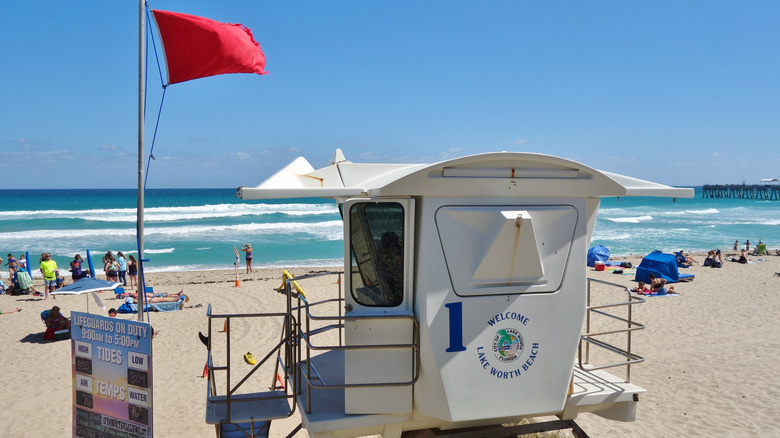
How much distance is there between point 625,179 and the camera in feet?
18.8

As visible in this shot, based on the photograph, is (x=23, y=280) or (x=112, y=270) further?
(x=112, y=270)

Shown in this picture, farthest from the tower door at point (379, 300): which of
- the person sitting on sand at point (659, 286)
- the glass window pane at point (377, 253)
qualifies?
the person sitting on sand at point (659, 286)

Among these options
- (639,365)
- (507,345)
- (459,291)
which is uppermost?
(459,291)

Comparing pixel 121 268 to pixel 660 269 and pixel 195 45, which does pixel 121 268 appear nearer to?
pixel 195 45

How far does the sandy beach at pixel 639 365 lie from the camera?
343 inches

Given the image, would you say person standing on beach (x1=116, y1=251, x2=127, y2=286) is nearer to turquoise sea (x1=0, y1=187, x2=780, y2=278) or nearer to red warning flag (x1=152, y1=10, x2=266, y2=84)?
turquoise sea (x1=0, y1=187, x2=780, y2=278)

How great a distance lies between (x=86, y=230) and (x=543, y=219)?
161 feet

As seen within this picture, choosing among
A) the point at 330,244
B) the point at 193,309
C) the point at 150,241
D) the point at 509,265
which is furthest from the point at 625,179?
the point at 150,241

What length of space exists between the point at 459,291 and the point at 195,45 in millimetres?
5198

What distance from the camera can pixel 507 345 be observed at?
479 cm

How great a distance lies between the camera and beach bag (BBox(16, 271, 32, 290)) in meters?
19.6

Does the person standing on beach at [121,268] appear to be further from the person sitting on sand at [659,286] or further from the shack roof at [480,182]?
the person sitting on sand at [659,286]

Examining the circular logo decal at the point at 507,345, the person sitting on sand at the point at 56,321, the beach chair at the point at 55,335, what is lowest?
the beach chair at the point at 55,335

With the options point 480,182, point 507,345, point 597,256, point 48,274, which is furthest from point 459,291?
point 597,256
